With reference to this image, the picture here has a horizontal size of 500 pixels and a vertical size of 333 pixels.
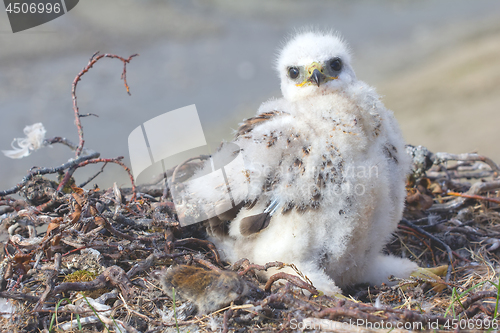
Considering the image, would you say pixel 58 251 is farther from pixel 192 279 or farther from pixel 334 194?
pixel 334 194

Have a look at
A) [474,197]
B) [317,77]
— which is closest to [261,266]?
[317,77]

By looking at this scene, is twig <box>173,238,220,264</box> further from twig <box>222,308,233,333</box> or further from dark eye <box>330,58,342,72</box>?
dark eye <box>330,58,342,72</box>

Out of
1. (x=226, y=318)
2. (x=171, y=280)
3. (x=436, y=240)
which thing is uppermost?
(x=171, y=280)

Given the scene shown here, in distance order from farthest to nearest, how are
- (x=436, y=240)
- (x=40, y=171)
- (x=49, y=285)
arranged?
(x=436, y=240)
(x=40, y=171)
(x=49, y=285)

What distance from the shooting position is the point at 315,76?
194cm

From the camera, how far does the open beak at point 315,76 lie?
76.6 inches

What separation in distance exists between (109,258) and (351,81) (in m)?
1.61

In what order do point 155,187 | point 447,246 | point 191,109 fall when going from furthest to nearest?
point 155,187 → point 447,246 → point 191,109

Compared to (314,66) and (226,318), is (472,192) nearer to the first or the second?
(314,66)

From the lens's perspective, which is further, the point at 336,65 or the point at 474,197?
the point at 474,197

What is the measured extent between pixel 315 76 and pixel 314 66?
0.09m

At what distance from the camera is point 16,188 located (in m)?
2.27

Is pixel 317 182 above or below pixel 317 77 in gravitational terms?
below

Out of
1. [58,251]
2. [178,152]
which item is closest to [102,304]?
[58,251]
